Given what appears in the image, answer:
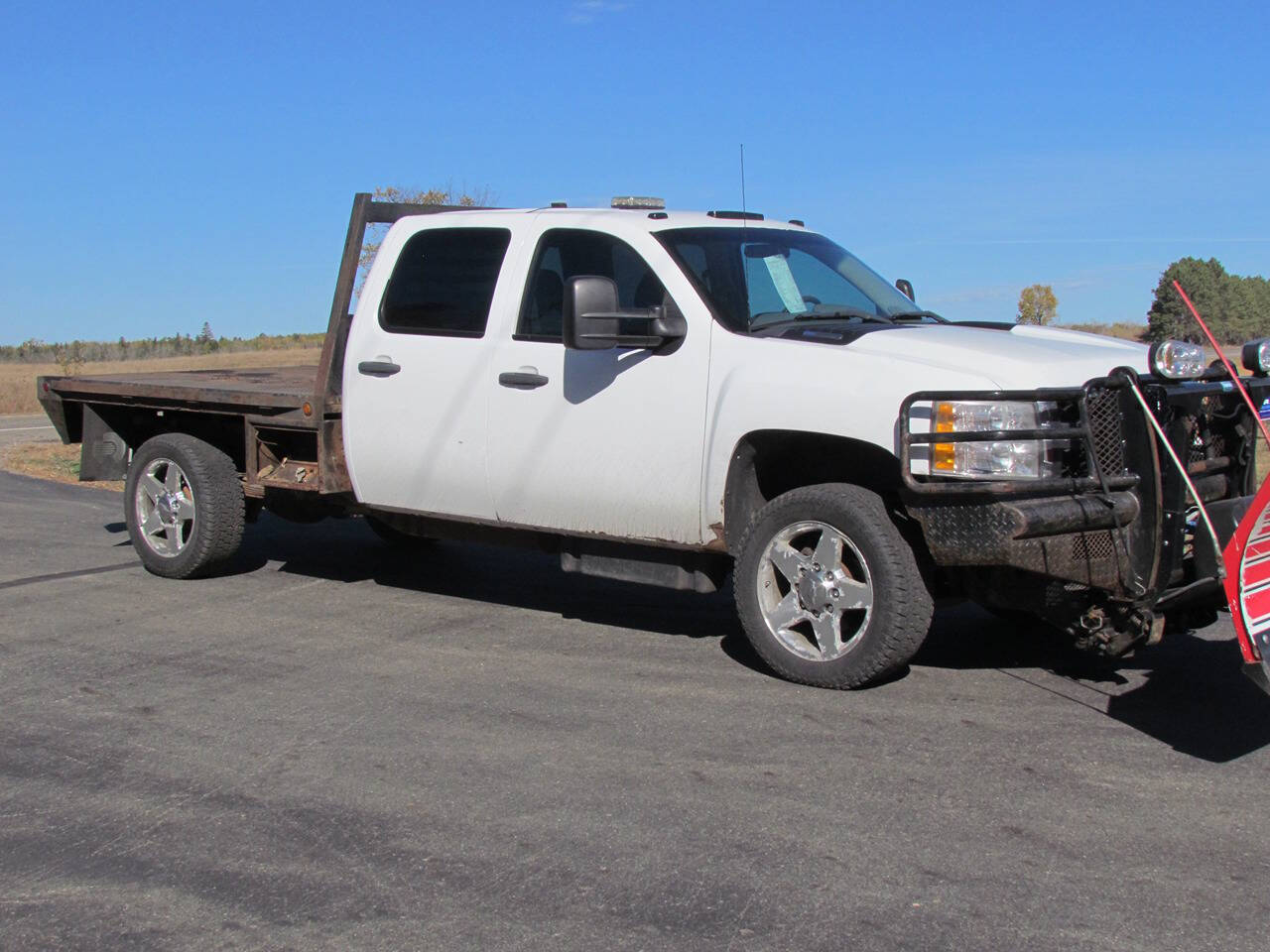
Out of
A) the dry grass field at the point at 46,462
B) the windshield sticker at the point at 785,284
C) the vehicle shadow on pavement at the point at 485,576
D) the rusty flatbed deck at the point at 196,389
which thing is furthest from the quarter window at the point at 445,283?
the dry grass field at the point at 46,462

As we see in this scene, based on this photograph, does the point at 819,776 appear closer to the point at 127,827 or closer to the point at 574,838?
the point at 574,838

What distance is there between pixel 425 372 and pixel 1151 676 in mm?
3801

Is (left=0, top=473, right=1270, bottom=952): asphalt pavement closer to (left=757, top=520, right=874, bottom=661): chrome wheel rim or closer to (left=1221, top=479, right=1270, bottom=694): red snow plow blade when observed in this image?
(left=757, top=520, right=874, bottom=661): chrome wheel rim

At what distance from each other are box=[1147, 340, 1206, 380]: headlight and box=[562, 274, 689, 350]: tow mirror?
2.01 m

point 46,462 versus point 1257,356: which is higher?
point 1257,356

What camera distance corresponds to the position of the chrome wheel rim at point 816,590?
5699 mm

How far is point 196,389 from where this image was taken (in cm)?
835

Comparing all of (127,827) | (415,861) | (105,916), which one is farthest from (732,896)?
(127,827)

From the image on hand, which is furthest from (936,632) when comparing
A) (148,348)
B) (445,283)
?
(148,348)

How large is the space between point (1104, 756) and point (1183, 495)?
3.29 feet

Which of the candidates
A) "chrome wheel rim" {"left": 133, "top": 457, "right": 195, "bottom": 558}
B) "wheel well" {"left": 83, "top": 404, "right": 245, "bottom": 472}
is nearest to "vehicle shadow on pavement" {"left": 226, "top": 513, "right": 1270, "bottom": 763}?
"chrome wheel rim" {"left": 133, "top": 457, "right": 195, "bottom": 558}

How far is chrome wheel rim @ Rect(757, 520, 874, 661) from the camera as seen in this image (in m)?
5.70

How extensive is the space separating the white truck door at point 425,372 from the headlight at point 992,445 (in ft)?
8.38

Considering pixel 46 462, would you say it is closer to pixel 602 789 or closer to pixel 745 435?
pixel 745 435
